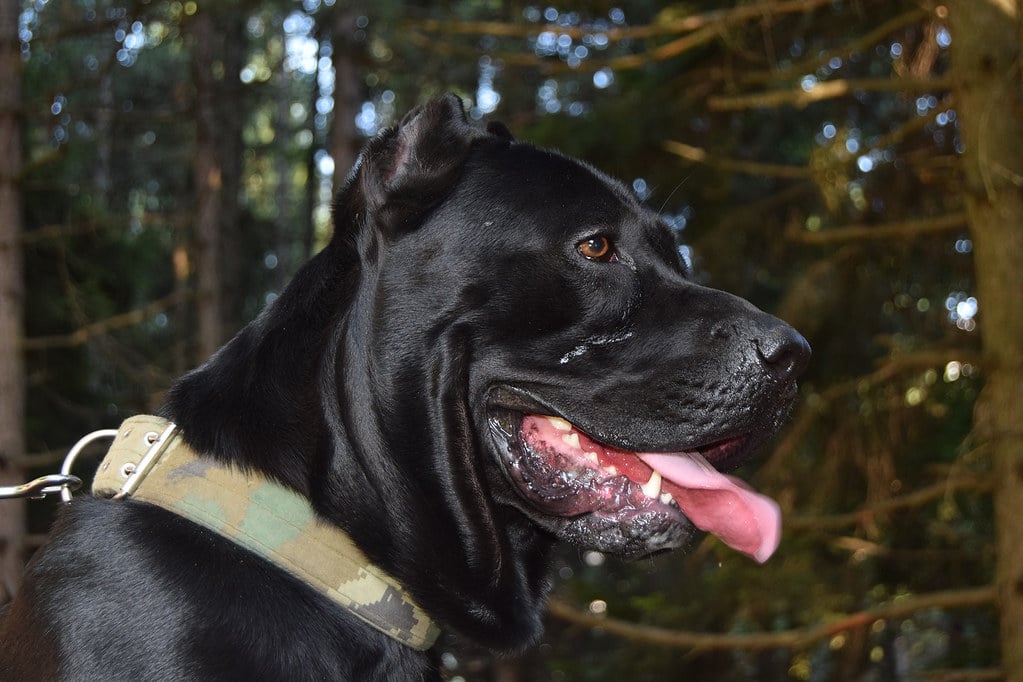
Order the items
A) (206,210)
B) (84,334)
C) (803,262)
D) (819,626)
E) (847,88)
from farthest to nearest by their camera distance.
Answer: (206,210) → (84,334) → (803,262) → (819,626) → (847,88)

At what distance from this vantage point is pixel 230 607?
2357 millimetres

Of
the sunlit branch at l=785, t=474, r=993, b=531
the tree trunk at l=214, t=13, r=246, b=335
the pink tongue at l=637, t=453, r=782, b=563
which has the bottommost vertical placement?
the tree trunk at l=214, t=13, r=246, b=335

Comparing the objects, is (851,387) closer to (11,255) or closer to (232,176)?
(11,255)

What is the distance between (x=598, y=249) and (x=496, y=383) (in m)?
0.46

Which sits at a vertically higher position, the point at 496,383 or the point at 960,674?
the point at 496,383

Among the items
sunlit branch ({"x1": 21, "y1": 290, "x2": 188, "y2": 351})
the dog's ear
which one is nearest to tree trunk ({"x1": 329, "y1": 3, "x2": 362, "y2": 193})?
sunlit branch ({"x1": 21, "y1": 290, "x2": 188, "y2": 351})

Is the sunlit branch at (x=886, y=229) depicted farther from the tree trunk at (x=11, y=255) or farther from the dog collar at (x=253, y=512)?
the tree trunk at (x=11, y=255)

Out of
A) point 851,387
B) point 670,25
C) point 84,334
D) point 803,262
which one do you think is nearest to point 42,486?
point 670,25

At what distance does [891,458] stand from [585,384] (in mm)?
4621

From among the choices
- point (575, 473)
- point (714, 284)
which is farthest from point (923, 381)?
point (575, 473)

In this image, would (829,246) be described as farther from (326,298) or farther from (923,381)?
(326,298)

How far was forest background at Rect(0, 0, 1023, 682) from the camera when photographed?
4992mm

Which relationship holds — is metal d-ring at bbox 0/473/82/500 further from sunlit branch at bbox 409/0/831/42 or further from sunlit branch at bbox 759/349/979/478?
sunlit branch at bbox 759/349/979/478

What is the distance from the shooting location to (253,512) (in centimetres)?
247
